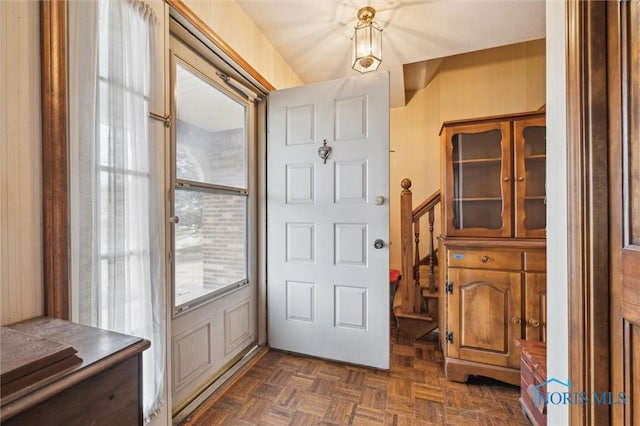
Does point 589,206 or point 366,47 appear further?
point 366,47

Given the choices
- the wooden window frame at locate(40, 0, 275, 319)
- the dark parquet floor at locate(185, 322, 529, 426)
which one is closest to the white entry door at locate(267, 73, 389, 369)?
the dark parquet floor at locate(185, 322, 529, 426)

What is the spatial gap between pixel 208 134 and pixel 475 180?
196 centimetres

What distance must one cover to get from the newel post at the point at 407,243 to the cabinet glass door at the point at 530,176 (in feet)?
2.46

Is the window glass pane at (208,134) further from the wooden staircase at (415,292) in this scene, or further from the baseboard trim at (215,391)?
the wooden staircase at (415,292)

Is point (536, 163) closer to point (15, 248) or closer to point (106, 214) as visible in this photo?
point (106, 214)

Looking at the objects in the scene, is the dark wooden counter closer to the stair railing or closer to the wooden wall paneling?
the wooden wall paneling

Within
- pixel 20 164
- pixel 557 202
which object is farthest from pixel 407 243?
pixel 20 164

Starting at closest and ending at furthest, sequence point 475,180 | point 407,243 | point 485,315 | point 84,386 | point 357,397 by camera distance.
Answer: point 84,386 → point 357,397 → point 485,315 → point 475,180 → point 407,243

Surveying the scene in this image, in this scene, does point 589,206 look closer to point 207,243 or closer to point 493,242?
point 493,242

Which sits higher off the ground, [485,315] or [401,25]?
[401,25]

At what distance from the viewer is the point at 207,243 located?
5.79 ft

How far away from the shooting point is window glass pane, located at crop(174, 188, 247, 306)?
1.57 meters

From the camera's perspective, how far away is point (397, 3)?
68.4 inches

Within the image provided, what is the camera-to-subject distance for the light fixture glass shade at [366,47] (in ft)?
5.64
